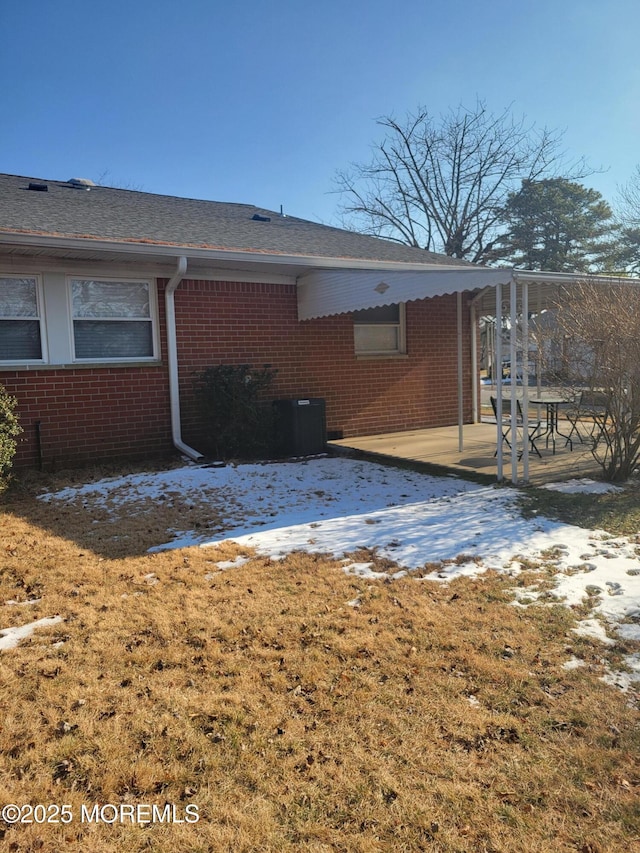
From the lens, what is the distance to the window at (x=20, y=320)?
7.87m

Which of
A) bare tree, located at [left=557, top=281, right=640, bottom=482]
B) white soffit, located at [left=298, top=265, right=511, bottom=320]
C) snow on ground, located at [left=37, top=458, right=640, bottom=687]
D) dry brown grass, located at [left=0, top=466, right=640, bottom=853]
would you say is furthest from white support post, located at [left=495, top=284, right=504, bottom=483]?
dry brown grass, located at [left=0, top=466, right=640, bottom=853]

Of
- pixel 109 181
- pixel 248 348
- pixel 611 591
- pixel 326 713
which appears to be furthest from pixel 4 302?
pixel 109 181

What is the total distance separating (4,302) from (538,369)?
7027 millimetres

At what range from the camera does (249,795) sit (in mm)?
2186

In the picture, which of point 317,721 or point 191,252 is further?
point 191,252

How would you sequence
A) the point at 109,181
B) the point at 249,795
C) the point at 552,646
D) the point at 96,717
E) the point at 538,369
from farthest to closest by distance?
the point at 109,181 < the point at 538,369 < the point at 552,646 < the point at 96,717 < the point at 249,795

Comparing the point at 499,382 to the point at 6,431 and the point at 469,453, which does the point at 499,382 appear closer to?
the point at 469,453

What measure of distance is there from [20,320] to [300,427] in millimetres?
4153

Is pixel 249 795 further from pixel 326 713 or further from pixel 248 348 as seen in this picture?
pixel 248 348

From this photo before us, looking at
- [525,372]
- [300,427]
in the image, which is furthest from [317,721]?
[300,427]

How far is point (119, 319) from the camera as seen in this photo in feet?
28.4

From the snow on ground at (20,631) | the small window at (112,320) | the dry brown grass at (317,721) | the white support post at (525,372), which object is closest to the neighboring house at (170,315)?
the small window at (112,320)

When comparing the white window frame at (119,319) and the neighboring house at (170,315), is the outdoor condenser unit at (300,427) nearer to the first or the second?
the neighboring house at (170,315)

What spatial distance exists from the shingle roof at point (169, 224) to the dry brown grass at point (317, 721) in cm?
546
